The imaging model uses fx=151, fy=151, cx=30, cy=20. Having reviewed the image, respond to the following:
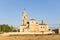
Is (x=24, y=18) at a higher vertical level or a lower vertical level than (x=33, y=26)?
higher

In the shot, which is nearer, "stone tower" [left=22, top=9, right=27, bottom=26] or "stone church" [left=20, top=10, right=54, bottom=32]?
"stone church" [left=20, top=10, right=54, bottom=32]

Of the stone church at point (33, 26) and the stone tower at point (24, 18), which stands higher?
the stone tower at point (24, 18)

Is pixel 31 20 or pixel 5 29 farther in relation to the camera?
pixel 5 29

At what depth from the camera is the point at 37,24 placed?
6350cm

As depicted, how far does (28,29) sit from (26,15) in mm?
8696

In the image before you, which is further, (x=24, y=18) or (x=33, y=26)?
(x=24, y=18)

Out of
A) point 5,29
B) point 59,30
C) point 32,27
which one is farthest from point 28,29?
point 5,29

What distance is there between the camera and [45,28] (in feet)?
205

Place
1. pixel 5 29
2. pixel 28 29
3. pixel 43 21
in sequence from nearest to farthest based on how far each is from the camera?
pixel 28 29 < pixel 43 21 < pixel 5 29

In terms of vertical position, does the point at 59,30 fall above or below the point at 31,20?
below

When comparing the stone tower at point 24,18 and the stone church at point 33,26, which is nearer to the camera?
the stone church at point 33,26

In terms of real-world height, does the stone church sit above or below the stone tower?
below

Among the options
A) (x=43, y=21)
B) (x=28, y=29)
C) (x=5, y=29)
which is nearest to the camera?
(x=28, y=29)

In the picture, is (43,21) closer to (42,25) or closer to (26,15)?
(42,25)
